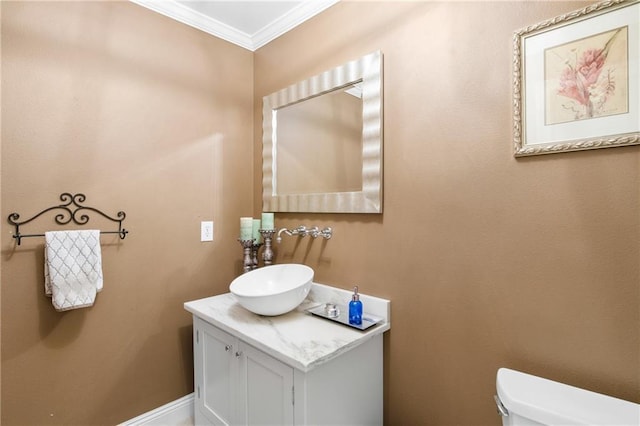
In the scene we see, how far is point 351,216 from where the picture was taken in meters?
1.56

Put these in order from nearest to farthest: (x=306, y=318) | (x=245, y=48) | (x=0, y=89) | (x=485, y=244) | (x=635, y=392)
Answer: (x=635, y=392)
(x=485, y=244)
(x=0, y=89)
(x=306, y=318)
(x=245, y=48)

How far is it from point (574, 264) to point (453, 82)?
2.56 feet

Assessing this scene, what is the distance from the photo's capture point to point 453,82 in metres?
1.21

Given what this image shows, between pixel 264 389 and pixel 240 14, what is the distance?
201 cm

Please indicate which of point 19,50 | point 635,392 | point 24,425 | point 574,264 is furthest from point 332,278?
point 19,50

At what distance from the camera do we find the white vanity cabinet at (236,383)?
114 cm

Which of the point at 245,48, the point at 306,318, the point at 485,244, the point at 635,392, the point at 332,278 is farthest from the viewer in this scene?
the point at 245,48

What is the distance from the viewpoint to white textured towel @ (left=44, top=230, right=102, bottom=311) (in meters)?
1.32

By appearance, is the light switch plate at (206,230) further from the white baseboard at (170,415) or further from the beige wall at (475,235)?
the white baseboard at (170,415)

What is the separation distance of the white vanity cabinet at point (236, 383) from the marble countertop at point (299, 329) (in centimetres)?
7

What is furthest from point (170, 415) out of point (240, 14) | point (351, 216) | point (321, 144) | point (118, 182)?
point (240, 14)

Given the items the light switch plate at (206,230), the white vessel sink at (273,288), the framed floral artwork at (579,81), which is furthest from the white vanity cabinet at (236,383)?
the framed floral artwork at (579,81)

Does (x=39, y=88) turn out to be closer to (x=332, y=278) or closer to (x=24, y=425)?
(x=24, y=425)

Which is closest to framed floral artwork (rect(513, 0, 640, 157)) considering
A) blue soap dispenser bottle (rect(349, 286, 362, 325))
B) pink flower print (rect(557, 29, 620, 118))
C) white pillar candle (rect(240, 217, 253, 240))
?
pink flower print (rect(557, 29, 620, 118))
